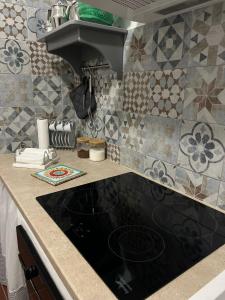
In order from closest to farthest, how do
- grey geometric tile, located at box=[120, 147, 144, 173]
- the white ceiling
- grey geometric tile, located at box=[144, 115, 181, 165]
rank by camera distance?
1. the white ceiling
2. grey geometric tile, located at box=[144, 115, 181, 165]
3. grey geometric tile, located at box=[120, 147, 144, 173]

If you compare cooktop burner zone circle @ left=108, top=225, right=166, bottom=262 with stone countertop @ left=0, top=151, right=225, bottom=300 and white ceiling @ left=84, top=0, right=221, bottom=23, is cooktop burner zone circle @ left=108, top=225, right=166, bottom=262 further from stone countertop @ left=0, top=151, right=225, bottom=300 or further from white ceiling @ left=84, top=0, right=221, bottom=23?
white ceiling @ left=84, top=0, right=221, bottom=23

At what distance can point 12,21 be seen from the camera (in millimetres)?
1337

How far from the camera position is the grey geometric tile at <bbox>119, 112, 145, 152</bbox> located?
115cm

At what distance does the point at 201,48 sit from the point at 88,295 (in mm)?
853

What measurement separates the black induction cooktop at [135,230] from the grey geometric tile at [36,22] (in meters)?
1.04

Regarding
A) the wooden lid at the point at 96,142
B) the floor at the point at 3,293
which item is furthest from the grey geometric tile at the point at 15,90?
the floor at the point at 3,293

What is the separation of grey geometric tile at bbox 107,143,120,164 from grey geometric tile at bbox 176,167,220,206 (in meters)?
0.43

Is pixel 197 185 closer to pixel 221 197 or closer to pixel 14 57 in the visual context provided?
pixel 221 197

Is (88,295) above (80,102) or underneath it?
underneath

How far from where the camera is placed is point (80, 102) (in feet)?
5.00

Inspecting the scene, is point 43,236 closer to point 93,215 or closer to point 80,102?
point 93,215

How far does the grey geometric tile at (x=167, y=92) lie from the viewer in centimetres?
92

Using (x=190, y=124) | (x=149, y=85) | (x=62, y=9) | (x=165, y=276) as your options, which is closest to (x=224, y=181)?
(x=190, y=124)

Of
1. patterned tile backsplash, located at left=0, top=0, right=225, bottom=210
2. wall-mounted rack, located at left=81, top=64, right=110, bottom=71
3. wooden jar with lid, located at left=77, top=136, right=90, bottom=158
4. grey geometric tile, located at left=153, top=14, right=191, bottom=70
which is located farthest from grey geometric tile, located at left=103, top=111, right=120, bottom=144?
grey geometric tile, located at left=153, top=14, right=191, bottom=70
